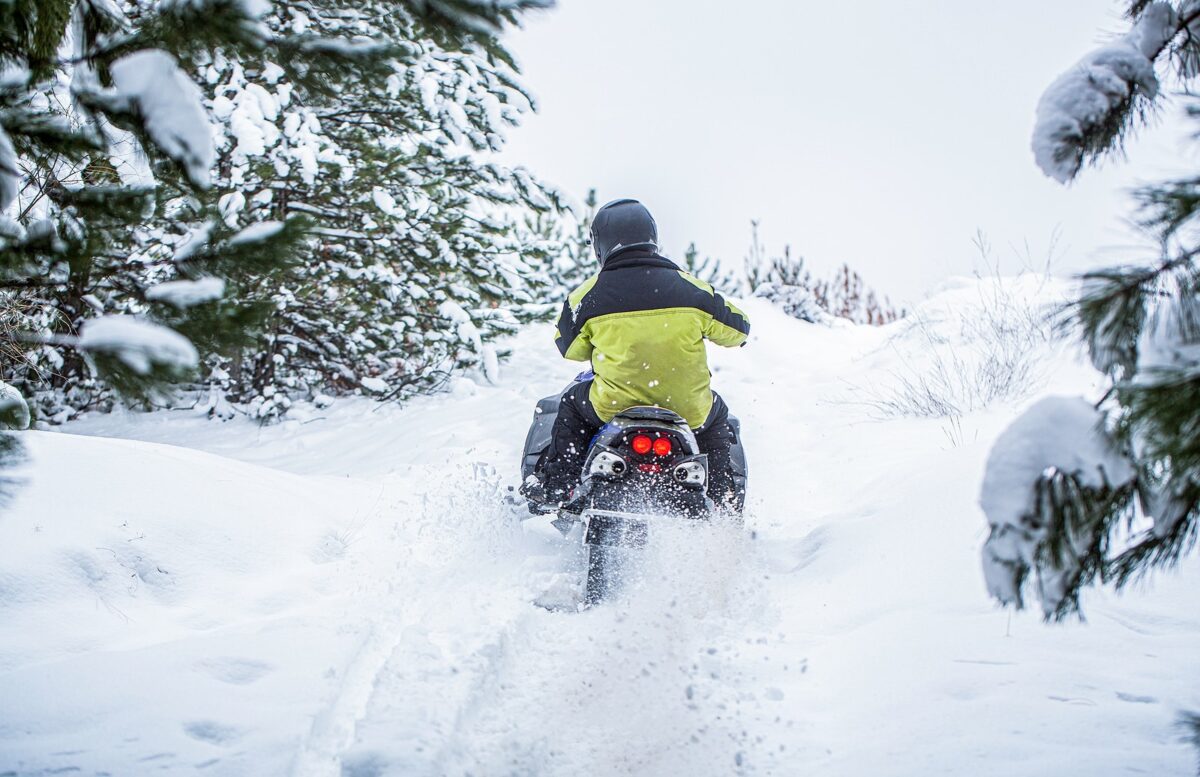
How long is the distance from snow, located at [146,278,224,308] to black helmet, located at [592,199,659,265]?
99.8 inches

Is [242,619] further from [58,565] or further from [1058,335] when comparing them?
[1058,335]

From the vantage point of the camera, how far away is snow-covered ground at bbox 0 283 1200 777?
2.37m

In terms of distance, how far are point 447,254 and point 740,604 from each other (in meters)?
5.72

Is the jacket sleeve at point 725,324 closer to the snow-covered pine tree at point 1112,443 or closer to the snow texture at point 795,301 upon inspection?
the snow-covered pine tree at point 1112,443

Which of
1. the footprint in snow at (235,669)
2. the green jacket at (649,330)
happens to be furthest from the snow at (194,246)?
the green jacket at (649,330)

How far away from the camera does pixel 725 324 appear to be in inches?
164

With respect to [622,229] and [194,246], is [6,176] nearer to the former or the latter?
[194,246]

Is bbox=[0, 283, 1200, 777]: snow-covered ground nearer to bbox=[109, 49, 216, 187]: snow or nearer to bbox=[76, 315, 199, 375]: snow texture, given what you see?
bbox=[76, 315, 199, 375]: snow texture

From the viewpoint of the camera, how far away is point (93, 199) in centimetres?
211

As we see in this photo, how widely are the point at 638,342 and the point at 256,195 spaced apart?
5149 millimetres

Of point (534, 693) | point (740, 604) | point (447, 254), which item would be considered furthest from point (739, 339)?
point (447, 254)

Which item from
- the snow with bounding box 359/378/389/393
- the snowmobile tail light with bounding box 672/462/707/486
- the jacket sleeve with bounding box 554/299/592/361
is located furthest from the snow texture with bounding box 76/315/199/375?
the snow with bounding box 359/378/389/393

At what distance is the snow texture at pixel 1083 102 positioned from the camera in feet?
5.78

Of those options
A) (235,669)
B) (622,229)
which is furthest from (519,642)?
(622,229)
